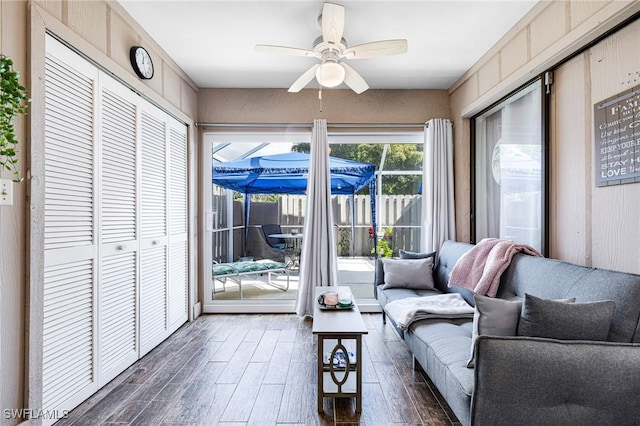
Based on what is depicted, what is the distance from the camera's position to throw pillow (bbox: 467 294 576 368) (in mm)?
1718

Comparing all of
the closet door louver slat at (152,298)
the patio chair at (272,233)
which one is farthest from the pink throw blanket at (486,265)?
the closet door louver slat at (152,298)

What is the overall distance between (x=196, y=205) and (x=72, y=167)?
2087mm

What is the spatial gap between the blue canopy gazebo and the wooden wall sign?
2536 millimetres

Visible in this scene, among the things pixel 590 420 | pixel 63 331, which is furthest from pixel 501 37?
pixel 63 331

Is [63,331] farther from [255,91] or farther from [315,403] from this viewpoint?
[255,91]

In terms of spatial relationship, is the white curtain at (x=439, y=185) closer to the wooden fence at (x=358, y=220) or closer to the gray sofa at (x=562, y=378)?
the wooden fence at (x=358, y=220)

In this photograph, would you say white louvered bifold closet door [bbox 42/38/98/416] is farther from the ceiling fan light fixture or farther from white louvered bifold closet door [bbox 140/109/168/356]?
the ceiling fan light fixture

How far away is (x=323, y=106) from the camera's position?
4.28 meters

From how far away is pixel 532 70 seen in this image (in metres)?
2.66

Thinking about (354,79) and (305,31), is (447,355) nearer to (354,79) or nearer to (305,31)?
(354,79)

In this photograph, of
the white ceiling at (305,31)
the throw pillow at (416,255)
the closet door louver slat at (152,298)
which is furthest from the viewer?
the throw pillow at (416,255)

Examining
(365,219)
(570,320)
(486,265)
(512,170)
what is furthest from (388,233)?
(570,320)

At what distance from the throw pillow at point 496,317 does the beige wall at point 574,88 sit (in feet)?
2.15

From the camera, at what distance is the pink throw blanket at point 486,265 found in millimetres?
2531
